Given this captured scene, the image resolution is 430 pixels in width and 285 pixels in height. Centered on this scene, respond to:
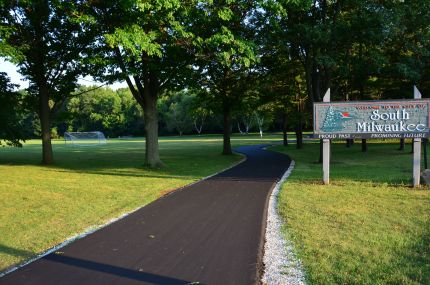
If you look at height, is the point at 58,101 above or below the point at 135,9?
below

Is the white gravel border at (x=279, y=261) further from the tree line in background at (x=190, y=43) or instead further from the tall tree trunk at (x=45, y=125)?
the tall tree trunk at (x=45, y=125)

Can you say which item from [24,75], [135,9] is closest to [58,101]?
[24,75]

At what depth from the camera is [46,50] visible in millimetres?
20844

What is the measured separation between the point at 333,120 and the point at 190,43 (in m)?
6.50

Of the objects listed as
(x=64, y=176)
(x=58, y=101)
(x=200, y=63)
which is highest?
(x=200, y=63)

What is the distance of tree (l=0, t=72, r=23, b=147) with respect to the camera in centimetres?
2167

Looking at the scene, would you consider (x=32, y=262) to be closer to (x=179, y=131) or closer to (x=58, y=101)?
(x=58, y=101)

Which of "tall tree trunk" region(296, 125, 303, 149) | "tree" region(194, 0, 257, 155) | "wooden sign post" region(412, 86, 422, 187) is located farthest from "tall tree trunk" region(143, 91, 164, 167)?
"tall tree trunk" region(296, 125, 303, 149)

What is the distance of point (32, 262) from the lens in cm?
539

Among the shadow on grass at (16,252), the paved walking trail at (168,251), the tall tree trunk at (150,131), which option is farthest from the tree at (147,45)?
the shadow on grass at (16,252)

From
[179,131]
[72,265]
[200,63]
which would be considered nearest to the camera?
[72,265]

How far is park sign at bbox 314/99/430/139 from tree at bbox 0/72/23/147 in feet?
55.6

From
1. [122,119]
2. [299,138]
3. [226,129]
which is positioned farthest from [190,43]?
[122,119]

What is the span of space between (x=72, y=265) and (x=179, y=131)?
87.5 meters
